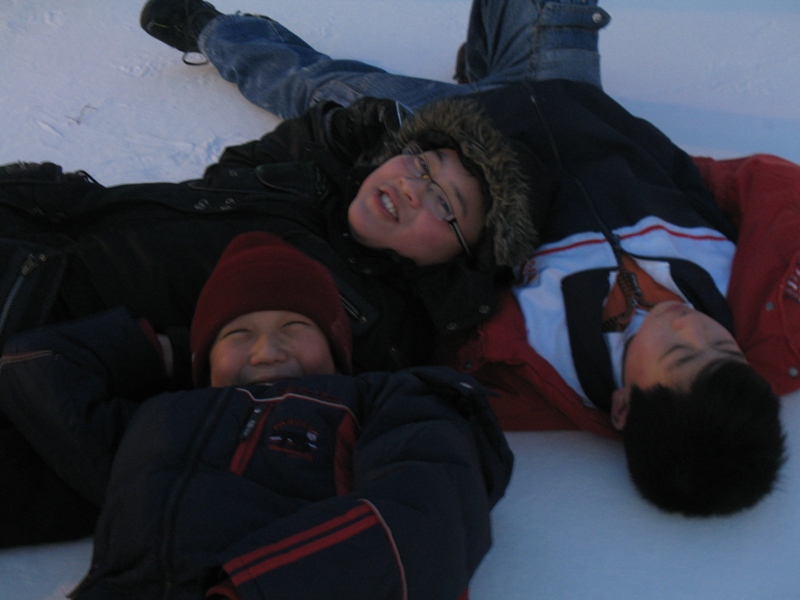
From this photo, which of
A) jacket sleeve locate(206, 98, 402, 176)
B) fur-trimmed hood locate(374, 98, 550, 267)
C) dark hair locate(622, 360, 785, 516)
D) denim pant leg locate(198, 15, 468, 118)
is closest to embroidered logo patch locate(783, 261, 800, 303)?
dark hair locate(622, 360, 785, 516)

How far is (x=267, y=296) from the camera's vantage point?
939 mm

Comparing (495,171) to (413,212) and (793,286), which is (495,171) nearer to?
(413,212)

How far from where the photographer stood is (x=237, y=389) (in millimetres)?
819

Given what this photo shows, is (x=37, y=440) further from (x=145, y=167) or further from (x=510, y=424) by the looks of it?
(x=145, y=167)

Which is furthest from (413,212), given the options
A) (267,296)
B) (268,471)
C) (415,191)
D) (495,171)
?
(268,471)

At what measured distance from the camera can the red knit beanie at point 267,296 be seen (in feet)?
3.07

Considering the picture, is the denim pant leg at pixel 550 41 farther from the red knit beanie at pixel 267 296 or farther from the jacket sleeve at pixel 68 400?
the jacket sleeve at pixel 68 400

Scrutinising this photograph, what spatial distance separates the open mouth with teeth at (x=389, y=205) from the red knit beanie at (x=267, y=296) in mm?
207

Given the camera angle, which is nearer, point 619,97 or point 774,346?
point 774,346

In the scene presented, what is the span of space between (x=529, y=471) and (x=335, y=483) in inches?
12.5

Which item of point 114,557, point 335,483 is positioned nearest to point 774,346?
point 335,483

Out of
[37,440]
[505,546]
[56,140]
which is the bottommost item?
[505,546]

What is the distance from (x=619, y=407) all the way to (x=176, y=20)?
1469mm

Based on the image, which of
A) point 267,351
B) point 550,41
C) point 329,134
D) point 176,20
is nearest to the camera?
point 267,351
